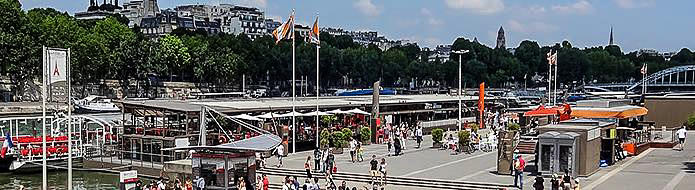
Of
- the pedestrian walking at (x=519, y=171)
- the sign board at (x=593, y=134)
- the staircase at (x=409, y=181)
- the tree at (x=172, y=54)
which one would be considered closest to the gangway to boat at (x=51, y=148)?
the staircase at (x=409, y=181)

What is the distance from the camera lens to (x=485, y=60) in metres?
147

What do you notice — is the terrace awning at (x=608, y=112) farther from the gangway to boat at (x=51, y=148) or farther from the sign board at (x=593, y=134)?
the gangway to boat at (x=51, y=148)

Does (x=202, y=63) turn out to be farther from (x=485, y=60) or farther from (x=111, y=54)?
(x=485, y=60)

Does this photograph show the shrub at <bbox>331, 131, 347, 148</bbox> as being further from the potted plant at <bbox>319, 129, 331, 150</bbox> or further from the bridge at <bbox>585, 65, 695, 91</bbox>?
the bridge at <bbox>585, 65, 695, 91</bbox>

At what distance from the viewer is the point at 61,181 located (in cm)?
3625

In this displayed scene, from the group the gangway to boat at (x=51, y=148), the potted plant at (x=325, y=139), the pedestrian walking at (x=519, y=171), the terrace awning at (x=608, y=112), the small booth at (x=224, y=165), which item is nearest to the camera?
the small booth at (x=224, y=165)

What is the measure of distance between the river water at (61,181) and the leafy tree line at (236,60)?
3810 cm

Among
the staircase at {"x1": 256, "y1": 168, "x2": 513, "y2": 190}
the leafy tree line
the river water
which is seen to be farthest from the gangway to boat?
the leafy tree line

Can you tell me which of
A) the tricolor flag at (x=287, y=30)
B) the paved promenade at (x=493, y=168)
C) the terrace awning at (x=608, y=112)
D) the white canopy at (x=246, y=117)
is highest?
the tricolor flag at (x=287, y=30)

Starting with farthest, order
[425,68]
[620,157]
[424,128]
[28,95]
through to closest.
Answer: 1. [425,68]
2. [28,95]
3. [424,128]
4. [620,157]

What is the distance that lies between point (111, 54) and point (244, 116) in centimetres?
5062

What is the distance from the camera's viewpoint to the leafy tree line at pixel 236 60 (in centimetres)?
7544

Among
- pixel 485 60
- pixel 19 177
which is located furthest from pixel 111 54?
pixel 485 60

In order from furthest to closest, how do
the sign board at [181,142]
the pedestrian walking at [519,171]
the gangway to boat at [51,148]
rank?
the gangway to boat at [51,148]
the sign board at [181,142]
the pedestrian walking at [519,171]
